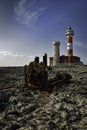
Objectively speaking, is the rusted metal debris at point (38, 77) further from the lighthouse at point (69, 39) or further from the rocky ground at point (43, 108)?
the lighthouse at point (69, 39)

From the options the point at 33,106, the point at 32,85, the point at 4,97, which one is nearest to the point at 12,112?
the point at 33,106

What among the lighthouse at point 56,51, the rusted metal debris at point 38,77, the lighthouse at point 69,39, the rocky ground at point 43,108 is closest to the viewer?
the rocky ground at point 43,108

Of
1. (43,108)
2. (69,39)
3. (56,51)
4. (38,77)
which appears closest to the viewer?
(43,108)

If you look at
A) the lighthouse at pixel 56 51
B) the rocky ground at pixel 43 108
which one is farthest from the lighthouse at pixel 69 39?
the rocky ground at pixel 43 108

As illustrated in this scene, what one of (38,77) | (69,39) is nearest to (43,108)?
(38,77)

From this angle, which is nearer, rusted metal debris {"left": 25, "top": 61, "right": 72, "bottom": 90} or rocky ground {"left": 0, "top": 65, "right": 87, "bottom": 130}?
rocky ground {"left": 0, "top": 65, "right": 87, "bottom": 130}

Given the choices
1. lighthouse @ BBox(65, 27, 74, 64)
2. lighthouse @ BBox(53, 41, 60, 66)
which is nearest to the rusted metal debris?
lighthouse @ BBox(53, 41, 60, 66)

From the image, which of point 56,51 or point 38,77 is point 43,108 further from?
point 56,51

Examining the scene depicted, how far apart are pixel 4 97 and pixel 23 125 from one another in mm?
2325

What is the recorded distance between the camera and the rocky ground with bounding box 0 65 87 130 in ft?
24.2

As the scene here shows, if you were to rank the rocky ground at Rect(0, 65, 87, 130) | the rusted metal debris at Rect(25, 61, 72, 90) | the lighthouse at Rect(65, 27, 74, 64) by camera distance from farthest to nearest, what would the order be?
the lighthouse at Rect(65, 27, 74, 64)
the rusted metal debris at Rect(25, 61, 72, 90)
the rocky ground at Rect(0, 65, 87, 130)

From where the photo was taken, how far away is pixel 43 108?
8.41 meters

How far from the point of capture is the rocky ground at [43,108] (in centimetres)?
738

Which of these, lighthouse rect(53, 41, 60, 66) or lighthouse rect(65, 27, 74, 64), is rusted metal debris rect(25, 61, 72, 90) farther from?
lighthouse rect(65, 27, 74, 64)
